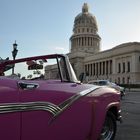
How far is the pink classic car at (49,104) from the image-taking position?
13.2ft

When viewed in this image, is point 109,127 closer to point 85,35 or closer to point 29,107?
point 29,107

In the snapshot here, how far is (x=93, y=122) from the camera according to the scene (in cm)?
558

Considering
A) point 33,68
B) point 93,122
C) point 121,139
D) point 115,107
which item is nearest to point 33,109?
point 33,68

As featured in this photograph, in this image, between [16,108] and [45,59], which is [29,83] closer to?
[16,108]

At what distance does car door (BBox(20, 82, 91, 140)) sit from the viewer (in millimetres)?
4172

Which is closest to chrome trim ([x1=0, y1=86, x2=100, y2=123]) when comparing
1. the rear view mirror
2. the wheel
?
the rear view mirror

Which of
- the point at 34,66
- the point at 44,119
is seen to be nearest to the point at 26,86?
the point at 44,119

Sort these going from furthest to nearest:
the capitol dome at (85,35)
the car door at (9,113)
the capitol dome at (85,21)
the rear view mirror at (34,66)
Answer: the capitol dome at (85,21), the capitol dome at (85,35), the rear view mirror at (34,66), the car door at (9,113)

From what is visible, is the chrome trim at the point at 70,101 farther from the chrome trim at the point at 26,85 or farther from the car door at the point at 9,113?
the car door at the point at 9,113

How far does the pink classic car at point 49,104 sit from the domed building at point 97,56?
10501 centimetres

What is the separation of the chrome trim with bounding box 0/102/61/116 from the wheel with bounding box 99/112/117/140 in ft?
6.55

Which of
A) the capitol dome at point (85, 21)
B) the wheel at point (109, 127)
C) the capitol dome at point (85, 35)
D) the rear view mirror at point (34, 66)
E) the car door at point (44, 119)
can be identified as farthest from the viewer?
the capitol dome at point (85, 21)

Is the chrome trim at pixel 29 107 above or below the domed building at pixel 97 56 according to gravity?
below

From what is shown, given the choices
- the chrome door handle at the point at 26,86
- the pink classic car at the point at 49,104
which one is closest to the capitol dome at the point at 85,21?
the pink classic car at the point at 49,104
